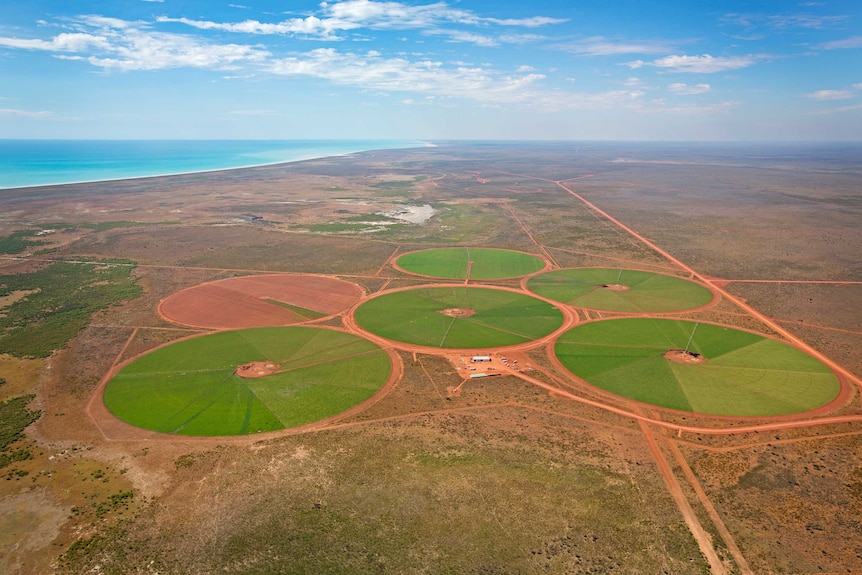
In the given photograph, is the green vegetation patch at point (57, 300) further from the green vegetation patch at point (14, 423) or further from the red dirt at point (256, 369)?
the red dirt at point (256, 369)

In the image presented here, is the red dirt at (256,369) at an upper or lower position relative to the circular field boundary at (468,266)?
lower

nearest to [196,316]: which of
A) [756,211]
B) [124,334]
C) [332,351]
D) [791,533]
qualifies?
[124,334]

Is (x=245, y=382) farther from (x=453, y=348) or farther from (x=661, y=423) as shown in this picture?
(x=661, y=423)

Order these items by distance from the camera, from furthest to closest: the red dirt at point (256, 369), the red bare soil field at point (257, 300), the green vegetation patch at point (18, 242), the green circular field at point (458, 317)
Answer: the green vegetation patch at point (18, 242)
the red bare soil field at point (257, 300)
the green circular field at point (458, 317)
the red dirt at point (256, 369)

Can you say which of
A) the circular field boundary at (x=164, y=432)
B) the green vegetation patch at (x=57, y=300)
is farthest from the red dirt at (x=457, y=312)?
the green vegetation patch at (x=57, y=300)

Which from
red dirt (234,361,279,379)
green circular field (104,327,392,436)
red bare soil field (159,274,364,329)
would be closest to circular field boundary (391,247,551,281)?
red bare soil field (159,274,364,329)
